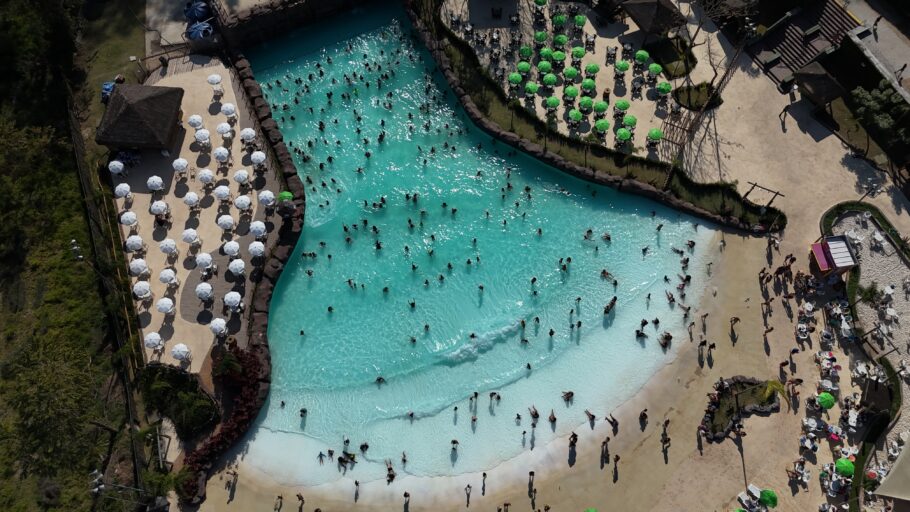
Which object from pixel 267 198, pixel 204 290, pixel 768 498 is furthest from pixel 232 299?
pixel 768 498

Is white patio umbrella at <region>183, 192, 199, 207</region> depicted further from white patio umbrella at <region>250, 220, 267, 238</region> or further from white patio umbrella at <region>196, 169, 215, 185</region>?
white patio umbrella at <region>250, 220, 267, 238</region>

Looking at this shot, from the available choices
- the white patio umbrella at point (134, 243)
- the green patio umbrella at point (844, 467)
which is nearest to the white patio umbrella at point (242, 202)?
the white patio umbrella at point (134, 243)

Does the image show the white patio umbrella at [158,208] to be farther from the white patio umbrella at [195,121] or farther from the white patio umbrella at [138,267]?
the white patio umbrella at [195,121]

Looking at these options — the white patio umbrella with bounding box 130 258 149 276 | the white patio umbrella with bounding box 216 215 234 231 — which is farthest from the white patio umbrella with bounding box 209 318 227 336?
the white patio umbrella with bounding box 216 215 234 231

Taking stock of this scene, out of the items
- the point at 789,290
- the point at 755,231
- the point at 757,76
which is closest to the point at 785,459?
the point at 789,290

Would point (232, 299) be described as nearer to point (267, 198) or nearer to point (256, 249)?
point (256, 249)
